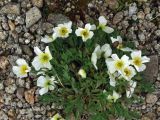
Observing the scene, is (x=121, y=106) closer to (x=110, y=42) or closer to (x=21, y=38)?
(x=110, y=42)

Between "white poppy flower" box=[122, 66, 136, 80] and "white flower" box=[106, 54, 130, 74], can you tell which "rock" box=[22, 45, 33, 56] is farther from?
"white poppy flower" box=[122, 66, 136, 80]

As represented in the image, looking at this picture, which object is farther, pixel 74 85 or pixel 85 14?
pixel 85 14

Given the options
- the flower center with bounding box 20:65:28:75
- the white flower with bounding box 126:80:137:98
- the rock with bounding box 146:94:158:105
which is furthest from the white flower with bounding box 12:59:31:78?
the rock with bounding box 146:94:158:105

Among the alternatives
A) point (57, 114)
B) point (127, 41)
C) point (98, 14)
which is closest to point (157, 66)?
point (127, 41)

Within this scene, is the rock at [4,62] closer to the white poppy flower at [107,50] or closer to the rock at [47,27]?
the rock at [47,27]

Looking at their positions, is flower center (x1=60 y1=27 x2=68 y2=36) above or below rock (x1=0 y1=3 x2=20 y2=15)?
below

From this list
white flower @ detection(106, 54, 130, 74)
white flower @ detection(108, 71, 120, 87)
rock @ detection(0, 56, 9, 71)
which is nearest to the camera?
white flower @ detection(106, 54, 130, 74)

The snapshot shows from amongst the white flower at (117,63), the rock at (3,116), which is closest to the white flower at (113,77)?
the white flower at (117,63)
